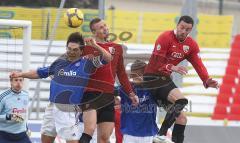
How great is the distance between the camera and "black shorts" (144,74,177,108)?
9.79 metres

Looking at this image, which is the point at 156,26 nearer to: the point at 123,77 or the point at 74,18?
the point at 74,18

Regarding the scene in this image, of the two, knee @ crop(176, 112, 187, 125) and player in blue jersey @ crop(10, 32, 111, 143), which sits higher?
player in blue jersey @ crop(10, 32, 111, 143)

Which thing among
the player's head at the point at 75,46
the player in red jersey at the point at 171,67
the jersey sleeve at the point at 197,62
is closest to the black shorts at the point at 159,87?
the player in red jersey at the point at 171,67

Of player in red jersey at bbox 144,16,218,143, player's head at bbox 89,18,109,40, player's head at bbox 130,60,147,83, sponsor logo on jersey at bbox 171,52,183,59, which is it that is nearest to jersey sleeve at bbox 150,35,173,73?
player in red jersey at bbox 144,16,218,143

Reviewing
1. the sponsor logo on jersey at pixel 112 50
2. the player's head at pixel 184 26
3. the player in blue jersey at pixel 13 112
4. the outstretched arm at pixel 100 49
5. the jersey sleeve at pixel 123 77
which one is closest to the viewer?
the outstretched arm at pixel 100 49

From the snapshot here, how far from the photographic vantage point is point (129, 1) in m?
32.7

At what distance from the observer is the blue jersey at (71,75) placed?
28.9ft

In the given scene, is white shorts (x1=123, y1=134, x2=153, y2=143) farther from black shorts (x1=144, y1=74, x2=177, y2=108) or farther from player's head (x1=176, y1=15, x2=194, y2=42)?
player's head (x1=176, y1=15, x2=194, y2=42)

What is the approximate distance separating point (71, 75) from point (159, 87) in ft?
4.92

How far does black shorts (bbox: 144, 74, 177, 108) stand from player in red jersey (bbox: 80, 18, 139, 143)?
652mm

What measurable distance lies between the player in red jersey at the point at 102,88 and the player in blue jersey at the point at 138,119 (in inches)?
13.9

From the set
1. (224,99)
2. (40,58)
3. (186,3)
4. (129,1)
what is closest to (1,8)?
(40,58)

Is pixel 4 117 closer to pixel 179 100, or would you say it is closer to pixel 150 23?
pixel 179 100

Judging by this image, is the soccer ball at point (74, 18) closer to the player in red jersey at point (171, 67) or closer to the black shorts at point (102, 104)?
the player in red jersey at point (171, 67)
